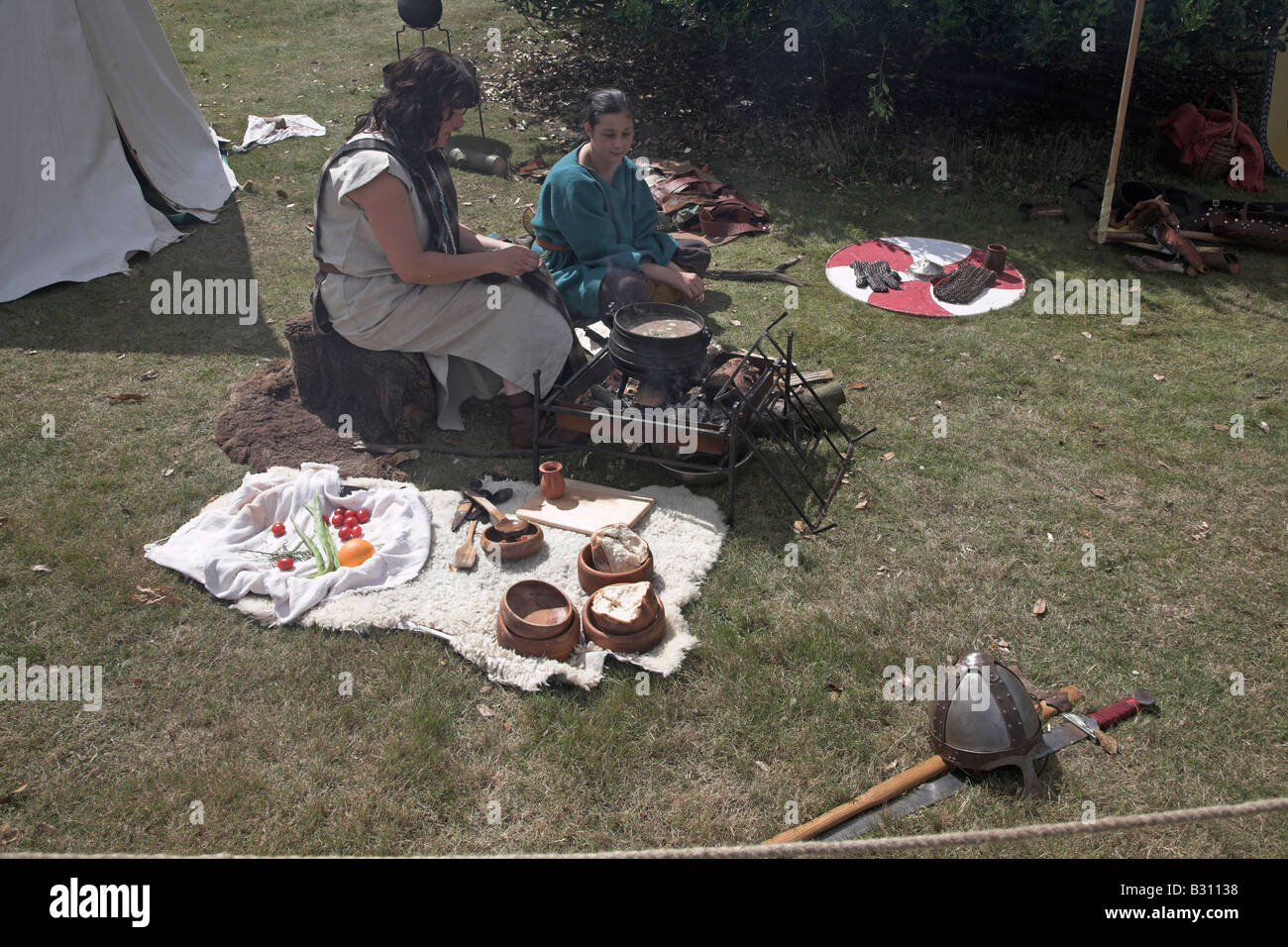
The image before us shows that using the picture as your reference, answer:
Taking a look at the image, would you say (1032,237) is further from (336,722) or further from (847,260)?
(336,722)

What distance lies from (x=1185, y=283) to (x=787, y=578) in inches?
210

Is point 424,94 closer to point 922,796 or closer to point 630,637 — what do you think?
point 630,637

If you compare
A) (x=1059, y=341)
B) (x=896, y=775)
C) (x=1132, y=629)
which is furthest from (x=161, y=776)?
(x=1059, y=341)

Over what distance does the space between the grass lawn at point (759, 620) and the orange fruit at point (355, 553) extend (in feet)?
1.54

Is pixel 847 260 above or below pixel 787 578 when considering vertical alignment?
above

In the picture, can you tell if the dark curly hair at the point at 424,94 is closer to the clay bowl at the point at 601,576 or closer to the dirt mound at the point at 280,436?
the dirt mound at the point at 280,436

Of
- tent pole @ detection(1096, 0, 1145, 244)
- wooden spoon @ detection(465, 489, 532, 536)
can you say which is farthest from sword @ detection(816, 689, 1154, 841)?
tent pole @ detection(1096, 0, 1145, 244)

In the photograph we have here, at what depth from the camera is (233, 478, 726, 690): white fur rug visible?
3.87 m

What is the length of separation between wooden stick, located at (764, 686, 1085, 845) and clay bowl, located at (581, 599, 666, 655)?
3.42ft

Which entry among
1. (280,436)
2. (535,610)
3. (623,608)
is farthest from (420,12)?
(623,608)

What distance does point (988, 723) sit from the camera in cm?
329

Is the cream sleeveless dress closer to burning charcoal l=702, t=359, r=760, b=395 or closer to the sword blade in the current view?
burning charcoal l=702, t=359, r=760, b=395

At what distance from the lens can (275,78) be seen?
Result: 12.5 metres
